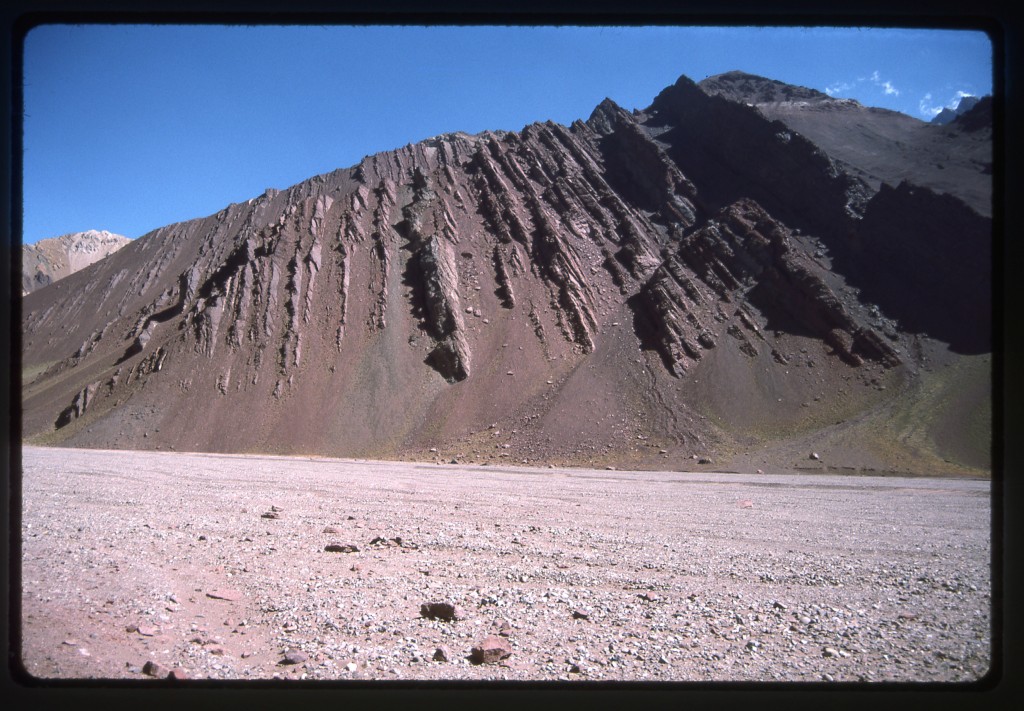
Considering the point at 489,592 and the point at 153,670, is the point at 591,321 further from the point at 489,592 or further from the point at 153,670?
the point at 153,670

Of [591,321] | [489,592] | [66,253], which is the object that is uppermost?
[66,253]

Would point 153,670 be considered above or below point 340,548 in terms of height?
above

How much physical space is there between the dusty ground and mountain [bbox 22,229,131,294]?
129164 millimetres

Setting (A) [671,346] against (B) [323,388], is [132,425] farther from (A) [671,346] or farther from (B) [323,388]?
(A) [671,346]

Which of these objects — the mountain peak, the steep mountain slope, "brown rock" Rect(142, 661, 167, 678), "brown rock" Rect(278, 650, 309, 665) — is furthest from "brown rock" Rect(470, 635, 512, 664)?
the mountain peak

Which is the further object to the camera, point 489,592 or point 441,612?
point 489,592

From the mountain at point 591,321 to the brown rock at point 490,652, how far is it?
2978cm

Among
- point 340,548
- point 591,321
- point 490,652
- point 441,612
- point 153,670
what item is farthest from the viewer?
point 591,321

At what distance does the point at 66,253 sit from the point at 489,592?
160726 millimetres

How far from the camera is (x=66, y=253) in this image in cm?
13338

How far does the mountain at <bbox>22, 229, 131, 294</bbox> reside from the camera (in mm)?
116312

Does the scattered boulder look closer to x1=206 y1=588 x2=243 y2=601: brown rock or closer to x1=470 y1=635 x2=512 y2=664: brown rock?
x1=206 y1=588 x2=243 y2=601: brown rock

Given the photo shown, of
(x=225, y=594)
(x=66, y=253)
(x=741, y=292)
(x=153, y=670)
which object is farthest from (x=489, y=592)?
(x=66, y=253)

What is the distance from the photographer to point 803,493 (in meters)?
19.5
